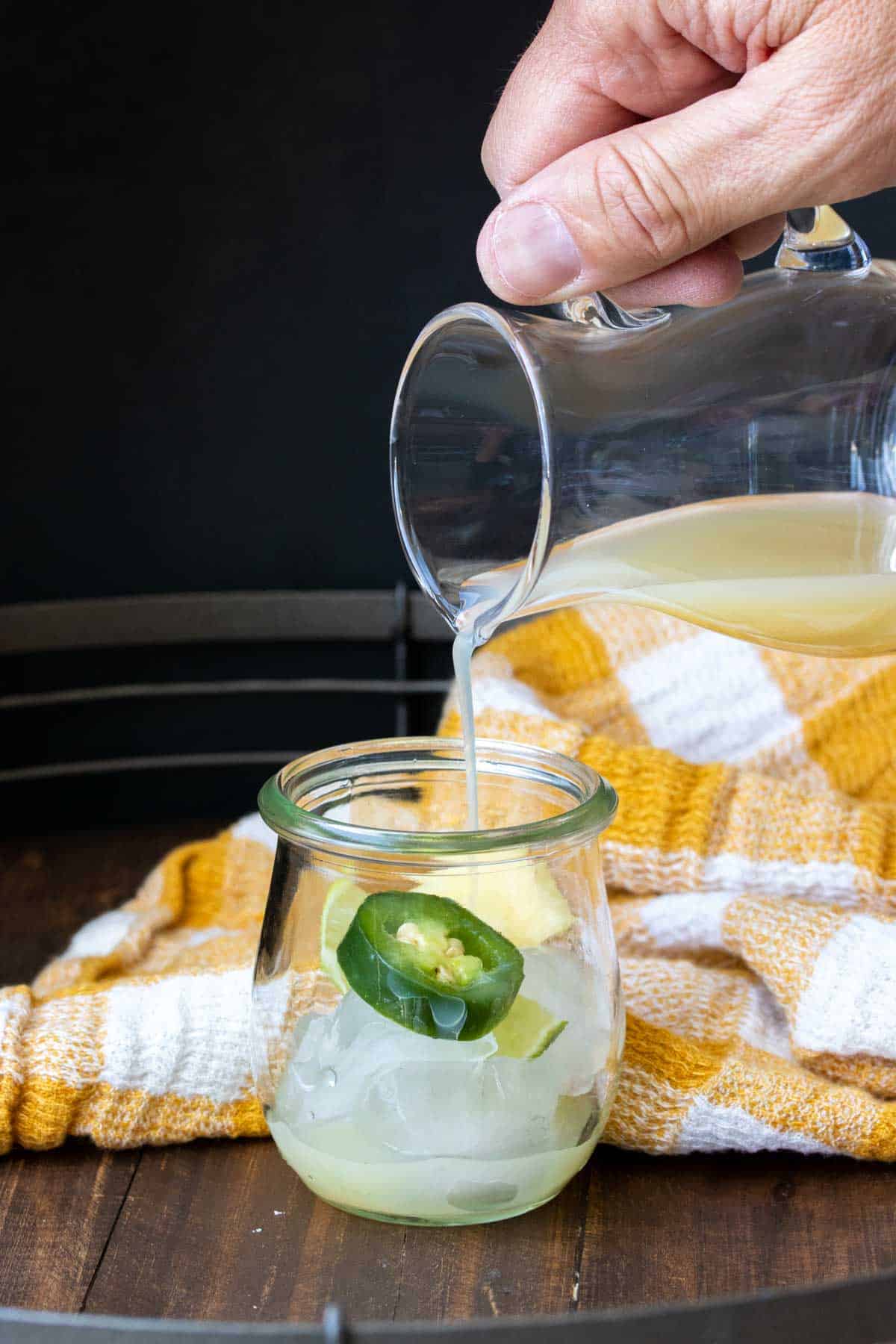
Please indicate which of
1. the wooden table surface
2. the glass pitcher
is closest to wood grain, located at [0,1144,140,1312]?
the wooden table surface

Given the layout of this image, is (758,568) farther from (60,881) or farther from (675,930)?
(60,881)

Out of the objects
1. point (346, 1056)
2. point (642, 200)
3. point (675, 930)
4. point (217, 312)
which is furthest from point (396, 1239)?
point (217, 312)

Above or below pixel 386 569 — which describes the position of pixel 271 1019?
above

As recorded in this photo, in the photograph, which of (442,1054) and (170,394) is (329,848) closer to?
(442,1054)

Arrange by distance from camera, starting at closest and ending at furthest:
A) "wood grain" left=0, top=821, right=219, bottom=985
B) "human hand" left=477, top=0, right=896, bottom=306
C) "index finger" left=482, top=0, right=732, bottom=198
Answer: "human hand" left=477, top=0, right=896, bottom=306
"index finger" left=482, top=0, right=732, bottom=198
"wood grain" left=0, top=821, right=219, bottom=985

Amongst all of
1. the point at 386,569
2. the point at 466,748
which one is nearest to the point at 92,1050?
the point at 466,748

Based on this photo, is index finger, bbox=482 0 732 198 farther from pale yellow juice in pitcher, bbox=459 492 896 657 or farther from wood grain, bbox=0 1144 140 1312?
wood grain, bbox=0 1144 140 1312

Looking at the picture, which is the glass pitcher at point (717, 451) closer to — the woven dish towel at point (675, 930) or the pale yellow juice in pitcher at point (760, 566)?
the pale yellow juice in pitcher at point (760, 566)
